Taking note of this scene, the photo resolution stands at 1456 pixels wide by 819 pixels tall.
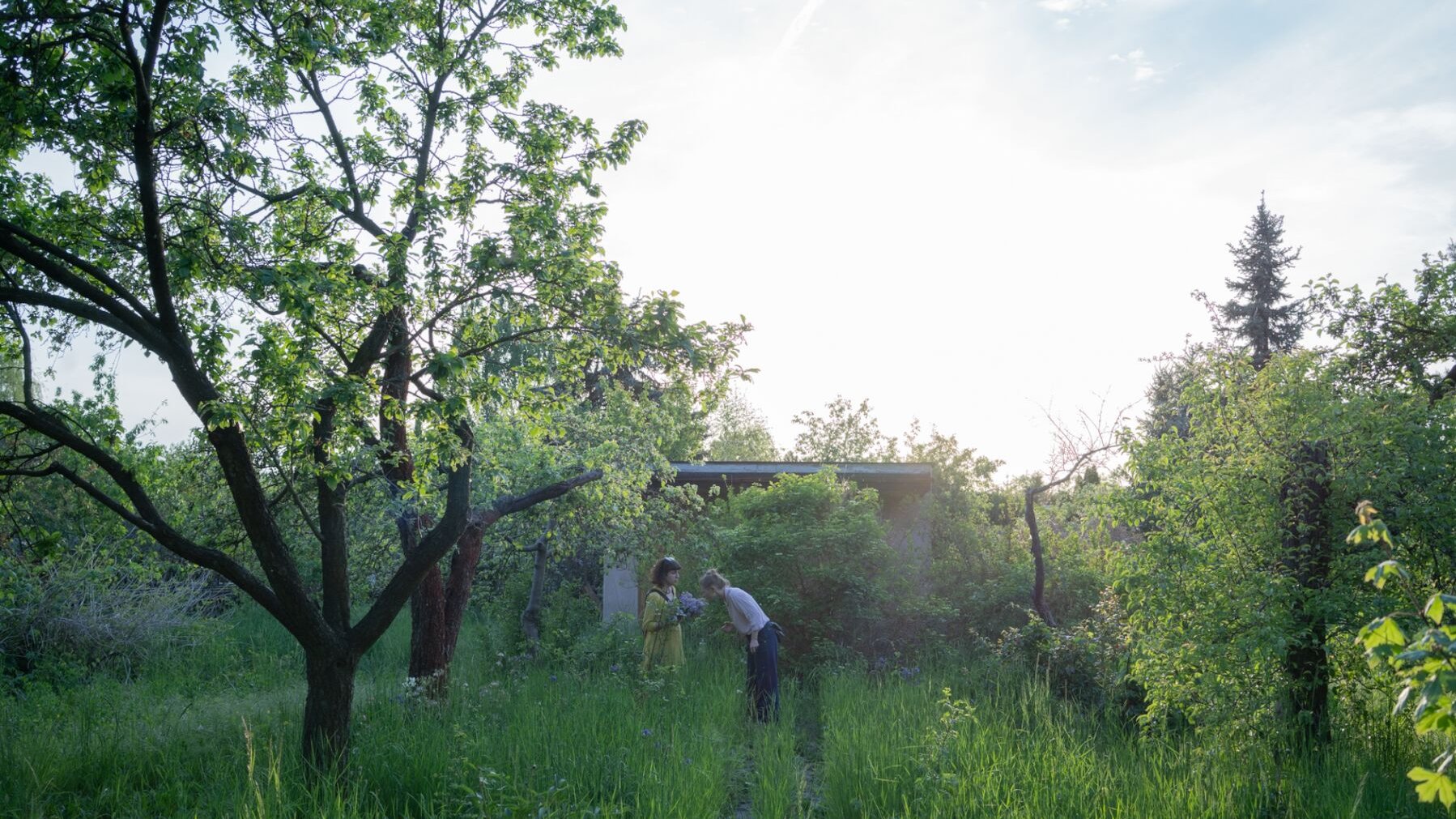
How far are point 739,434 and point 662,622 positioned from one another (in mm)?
33230

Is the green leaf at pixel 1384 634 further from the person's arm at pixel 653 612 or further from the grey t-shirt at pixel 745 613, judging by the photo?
the person's arm at pixel 653 612

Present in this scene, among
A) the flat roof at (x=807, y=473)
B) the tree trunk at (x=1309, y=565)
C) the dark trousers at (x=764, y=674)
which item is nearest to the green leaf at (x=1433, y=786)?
the tree trunk at (x=1309, y=565)

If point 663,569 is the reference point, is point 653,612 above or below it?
below

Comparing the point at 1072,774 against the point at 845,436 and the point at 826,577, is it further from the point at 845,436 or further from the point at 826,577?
the point at 845,436

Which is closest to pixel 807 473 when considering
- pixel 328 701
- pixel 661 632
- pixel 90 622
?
pixel 661 632

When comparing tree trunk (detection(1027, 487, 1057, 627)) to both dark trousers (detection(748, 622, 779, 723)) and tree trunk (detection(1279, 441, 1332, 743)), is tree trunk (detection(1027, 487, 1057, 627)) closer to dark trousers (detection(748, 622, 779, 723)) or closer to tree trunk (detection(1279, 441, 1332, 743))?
dark trousers (detection(748, 622, 779, 723))

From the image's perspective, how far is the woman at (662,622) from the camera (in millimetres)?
11141

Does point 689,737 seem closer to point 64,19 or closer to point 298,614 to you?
point 298,614

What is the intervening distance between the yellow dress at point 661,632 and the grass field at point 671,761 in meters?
0.63

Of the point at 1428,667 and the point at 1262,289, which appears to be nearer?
the point at 1428,667

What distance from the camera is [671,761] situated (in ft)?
22.9

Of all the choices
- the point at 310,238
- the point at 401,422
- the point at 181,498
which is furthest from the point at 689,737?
the point at 181,498

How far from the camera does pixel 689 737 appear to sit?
8.14 metres

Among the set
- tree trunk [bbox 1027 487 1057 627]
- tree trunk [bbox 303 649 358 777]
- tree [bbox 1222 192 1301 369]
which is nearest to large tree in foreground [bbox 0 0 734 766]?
tree trunk [bbox 303 649 358 777]
